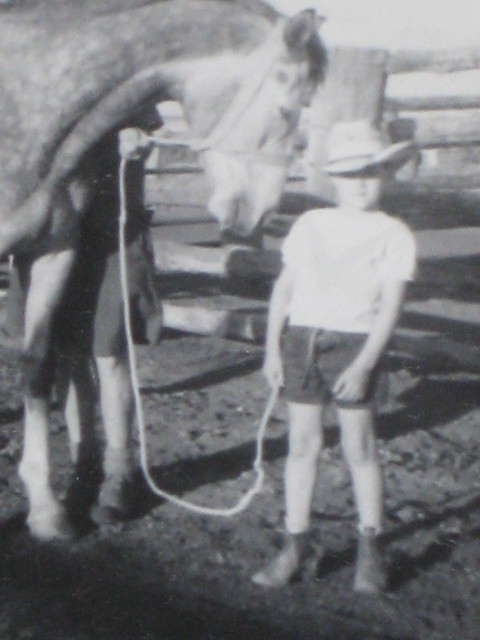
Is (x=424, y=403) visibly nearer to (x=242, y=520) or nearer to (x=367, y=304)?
(x=242, y=520)

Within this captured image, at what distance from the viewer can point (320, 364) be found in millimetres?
3211

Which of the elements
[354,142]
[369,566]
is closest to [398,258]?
[354,142]

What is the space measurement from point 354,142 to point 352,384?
2.47 ft

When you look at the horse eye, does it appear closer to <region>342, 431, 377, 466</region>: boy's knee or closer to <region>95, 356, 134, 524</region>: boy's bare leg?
<region>342, 431, 377, 466</region>: boy's knee

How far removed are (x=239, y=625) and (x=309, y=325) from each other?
947 mm

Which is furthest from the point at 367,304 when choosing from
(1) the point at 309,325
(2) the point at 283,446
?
(2) the point at 283,446

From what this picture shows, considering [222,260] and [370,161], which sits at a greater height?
[370,161]

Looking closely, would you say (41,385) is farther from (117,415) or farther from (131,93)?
(131,93)

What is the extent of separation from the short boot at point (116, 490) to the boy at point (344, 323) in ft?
2.32

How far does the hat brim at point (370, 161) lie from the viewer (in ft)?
10.1

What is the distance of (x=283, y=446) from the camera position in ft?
15.4

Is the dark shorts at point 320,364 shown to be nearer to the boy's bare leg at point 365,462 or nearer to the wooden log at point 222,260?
the boy's bare leg at point 365,462

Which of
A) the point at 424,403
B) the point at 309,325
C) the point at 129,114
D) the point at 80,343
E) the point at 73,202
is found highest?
the point at 129,114

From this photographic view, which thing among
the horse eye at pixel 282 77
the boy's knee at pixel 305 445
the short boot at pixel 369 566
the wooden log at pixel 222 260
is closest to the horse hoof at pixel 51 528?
the boy's knee at pixel 305 445
